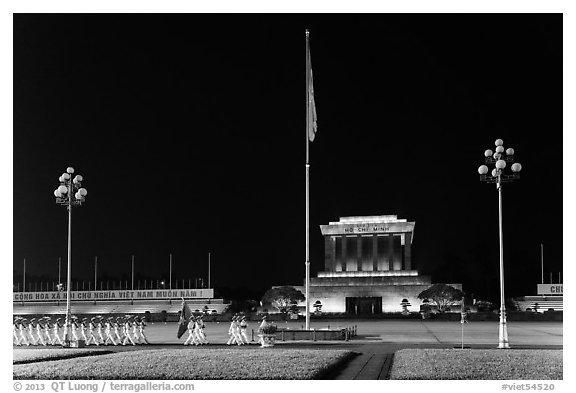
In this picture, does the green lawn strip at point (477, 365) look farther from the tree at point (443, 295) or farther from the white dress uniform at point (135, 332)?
the tree at point (443, 295)

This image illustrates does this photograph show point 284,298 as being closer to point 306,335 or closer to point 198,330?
point 306,335

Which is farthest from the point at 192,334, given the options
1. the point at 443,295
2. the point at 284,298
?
the point at 443,295

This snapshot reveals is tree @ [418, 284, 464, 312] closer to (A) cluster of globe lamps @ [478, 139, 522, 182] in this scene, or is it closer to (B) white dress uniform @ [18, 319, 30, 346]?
(A) cluster of globe lamps @ [478, 139, 522, 182]

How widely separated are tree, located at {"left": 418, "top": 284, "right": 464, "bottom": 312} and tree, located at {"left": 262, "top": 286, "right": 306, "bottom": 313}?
1287 cm

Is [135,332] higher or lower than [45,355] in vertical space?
lower

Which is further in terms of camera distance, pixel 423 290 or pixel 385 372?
pixel 423 290

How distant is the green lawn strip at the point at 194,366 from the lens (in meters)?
18.0

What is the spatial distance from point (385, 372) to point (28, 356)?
1138 centimetres

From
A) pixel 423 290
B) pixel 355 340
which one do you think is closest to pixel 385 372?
pixel 355 340

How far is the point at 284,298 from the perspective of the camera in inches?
3093

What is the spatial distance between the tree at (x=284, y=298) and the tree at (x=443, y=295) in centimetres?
1287

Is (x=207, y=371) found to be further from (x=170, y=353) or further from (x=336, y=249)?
(x=336, y=249)

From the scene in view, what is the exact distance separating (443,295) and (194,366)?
194 feet
